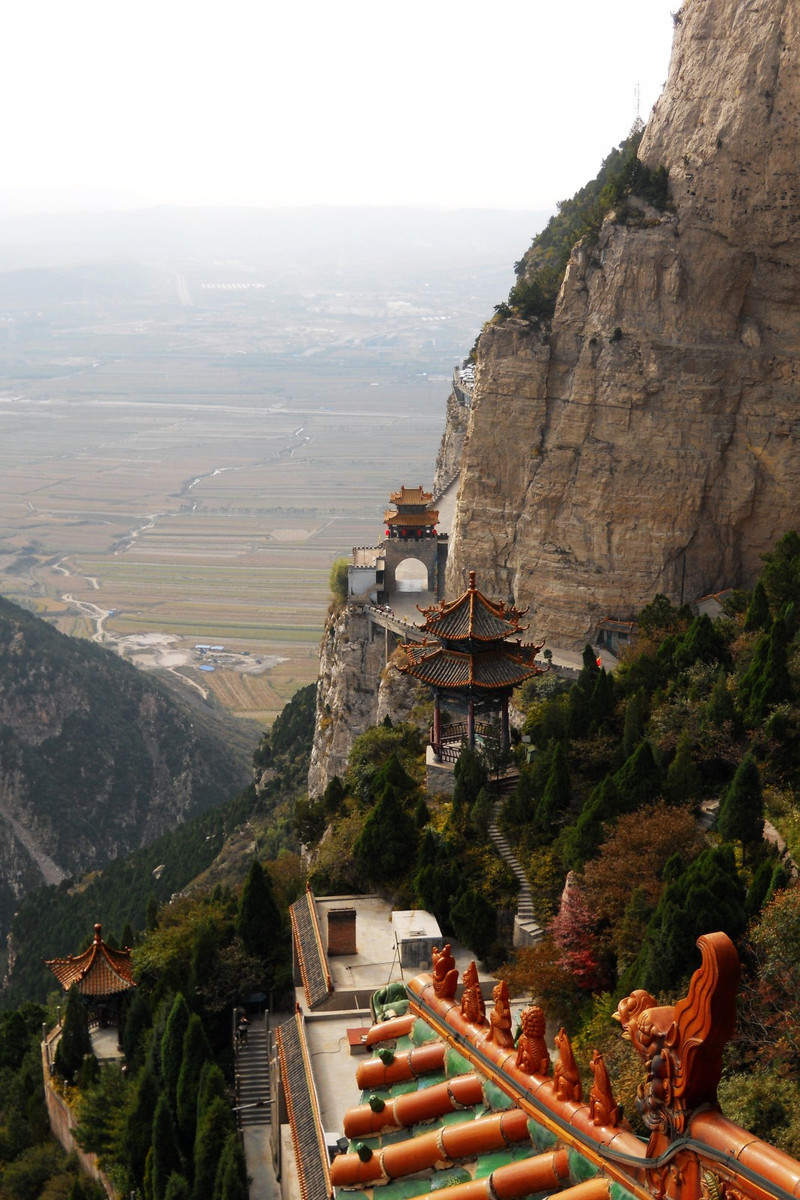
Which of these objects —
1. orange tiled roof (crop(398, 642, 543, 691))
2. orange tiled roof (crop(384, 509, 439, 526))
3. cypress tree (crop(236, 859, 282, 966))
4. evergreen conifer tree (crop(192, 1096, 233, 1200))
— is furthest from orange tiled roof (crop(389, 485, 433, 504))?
evergreen conifer tree (crop(192, 1096, 233, 1200))

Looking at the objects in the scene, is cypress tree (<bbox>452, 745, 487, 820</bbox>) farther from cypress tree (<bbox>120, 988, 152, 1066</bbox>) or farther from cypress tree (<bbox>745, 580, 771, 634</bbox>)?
cypress tree (<bbox>120, 988, 152, 1066</bbox>)

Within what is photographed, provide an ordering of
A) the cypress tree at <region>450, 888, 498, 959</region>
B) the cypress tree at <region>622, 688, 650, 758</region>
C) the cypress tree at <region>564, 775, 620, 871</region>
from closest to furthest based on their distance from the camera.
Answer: the cypress tree at <region>564, 775, 620, 871</region>
the cypress tree at <region>450, 888, 498, 959</region>
the cypress tree at <region>622, 688, 650, 758</region>

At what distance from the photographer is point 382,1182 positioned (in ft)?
59.6

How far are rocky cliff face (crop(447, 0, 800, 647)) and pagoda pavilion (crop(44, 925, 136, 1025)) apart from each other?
1945 cm

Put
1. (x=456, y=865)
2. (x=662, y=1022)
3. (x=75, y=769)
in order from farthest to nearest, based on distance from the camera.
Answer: (x=75, y=769), (x=456, y=865), (x=662, y=1022)

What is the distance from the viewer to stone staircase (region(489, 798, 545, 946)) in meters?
28.7

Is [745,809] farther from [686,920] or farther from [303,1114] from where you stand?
[303,1114]

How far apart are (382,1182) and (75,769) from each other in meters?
65.8

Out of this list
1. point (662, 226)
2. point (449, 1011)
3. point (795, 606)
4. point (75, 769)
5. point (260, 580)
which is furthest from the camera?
point (260, 580)

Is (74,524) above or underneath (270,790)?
underneath

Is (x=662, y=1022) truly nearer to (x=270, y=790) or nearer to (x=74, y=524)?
(x=270, y=790)

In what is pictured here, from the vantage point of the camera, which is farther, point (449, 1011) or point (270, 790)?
point (270, 790)

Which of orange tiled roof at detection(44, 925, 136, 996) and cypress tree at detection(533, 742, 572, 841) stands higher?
cypress tree at detection(533, 742, 572, 841)

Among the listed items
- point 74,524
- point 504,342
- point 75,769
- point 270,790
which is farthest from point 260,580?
point 504,342
